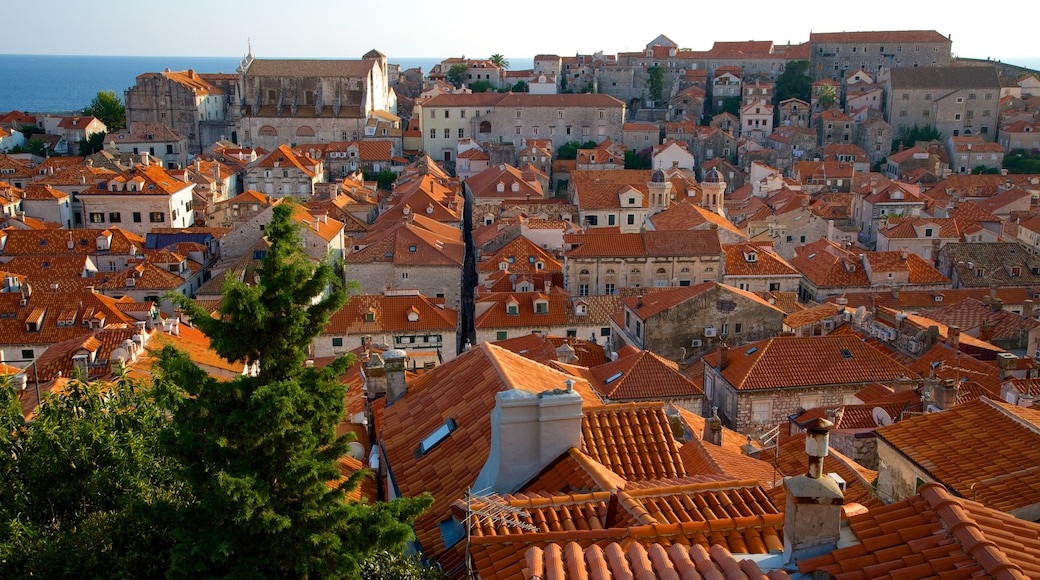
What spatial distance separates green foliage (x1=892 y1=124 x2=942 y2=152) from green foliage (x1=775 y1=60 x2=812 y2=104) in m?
13.7

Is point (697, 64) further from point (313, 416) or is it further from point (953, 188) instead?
→ point (313, 416)

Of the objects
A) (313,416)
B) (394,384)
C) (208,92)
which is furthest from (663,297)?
(208,92)

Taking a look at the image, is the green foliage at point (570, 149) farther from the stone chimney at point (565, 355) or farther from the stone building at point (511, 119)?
the stone chimney at point (565, 355)

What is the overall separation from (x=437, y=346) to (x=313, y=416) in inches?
1186

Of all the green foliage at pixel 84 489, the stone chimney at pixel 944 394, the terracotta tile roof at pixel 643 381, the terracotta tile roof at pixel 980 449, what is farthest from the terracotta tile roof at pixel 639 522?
the terracotta tile roof at pixel 643 381

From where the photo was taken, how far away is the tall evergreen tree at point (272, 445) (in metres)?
9.31

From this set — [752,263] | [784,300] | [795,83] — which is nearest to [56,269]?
[752,263]

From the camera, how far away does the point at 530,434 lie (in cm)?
1144

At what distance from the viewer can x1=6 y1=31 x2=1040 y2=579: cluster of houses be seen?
32.3 feet

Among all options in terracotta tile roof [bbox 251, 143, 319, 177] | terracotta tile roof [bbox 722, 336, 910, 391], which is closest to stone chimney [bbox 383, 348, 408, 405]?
terracotta tile roof [bbox 722, 336, 910, 391]

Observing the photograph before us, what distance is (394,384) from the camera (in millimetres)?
17406

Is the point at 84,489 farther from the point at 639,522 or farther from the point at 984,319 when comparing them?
the point at 984,319

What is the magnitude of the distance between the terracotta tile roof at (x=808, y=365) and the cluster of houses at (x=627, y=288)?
0.09m

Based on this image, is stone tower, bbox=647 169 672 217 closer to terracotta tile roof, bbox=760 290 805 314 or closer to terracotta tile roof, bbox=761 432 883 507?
terracotta tile roof, bbox=760 290 805 314
